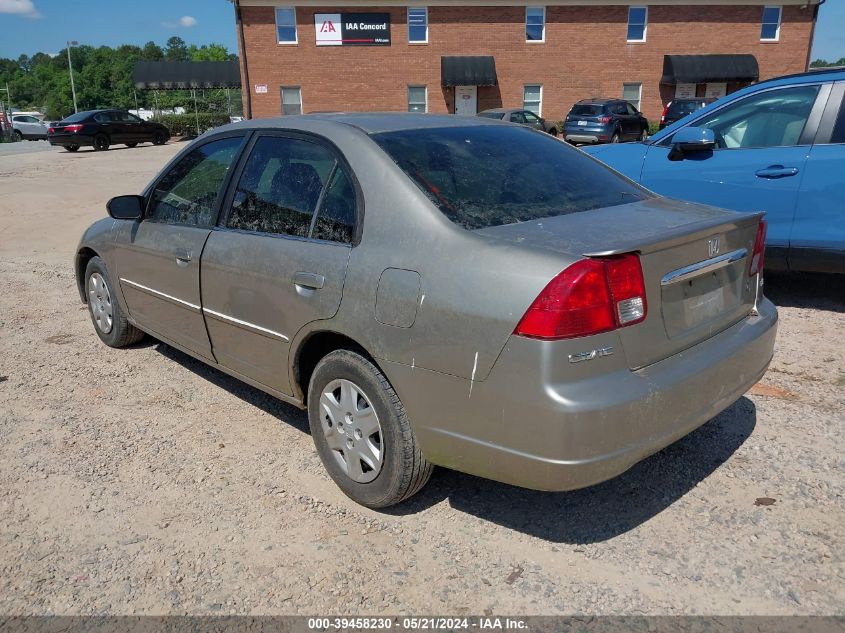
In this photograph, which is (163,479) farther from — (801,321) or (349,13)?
(349,13)

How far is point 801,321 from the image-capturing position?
539 cm

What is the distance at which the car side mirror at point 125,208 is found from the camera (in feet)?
14.3

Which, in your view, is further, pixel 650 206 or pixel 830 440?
pixel 830 440

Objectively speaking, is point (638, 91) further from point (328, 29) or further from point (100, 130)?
point (100, 130)

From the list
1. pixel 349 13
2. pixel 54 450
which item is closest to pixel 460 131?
pixel 54 450

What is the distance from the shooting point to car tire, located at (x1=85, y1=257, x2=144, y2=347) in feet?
16.5

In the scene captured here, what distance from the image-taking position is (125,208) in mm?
4344

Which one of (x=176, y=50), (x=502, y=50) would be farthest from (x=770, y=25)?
(x=176, y=50)

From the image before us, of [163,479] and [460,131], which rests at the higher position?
[460,131]

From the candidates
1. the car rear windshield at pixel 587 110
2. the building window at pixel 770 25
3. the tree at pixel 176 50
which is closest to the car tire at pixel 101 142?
the car rear windshield at pixel 587 110

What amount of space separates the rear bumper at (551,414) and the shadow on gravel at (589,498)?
50 centimetres

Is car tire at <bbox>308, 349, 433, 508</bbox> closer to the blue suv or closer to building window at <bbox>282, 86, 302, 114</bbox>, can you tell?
the blue suv

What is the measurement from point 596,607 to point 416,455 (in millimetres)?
869

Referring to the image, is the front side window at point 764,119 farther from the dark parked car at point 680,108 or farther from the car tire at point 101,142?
the car tire at point 101,142
